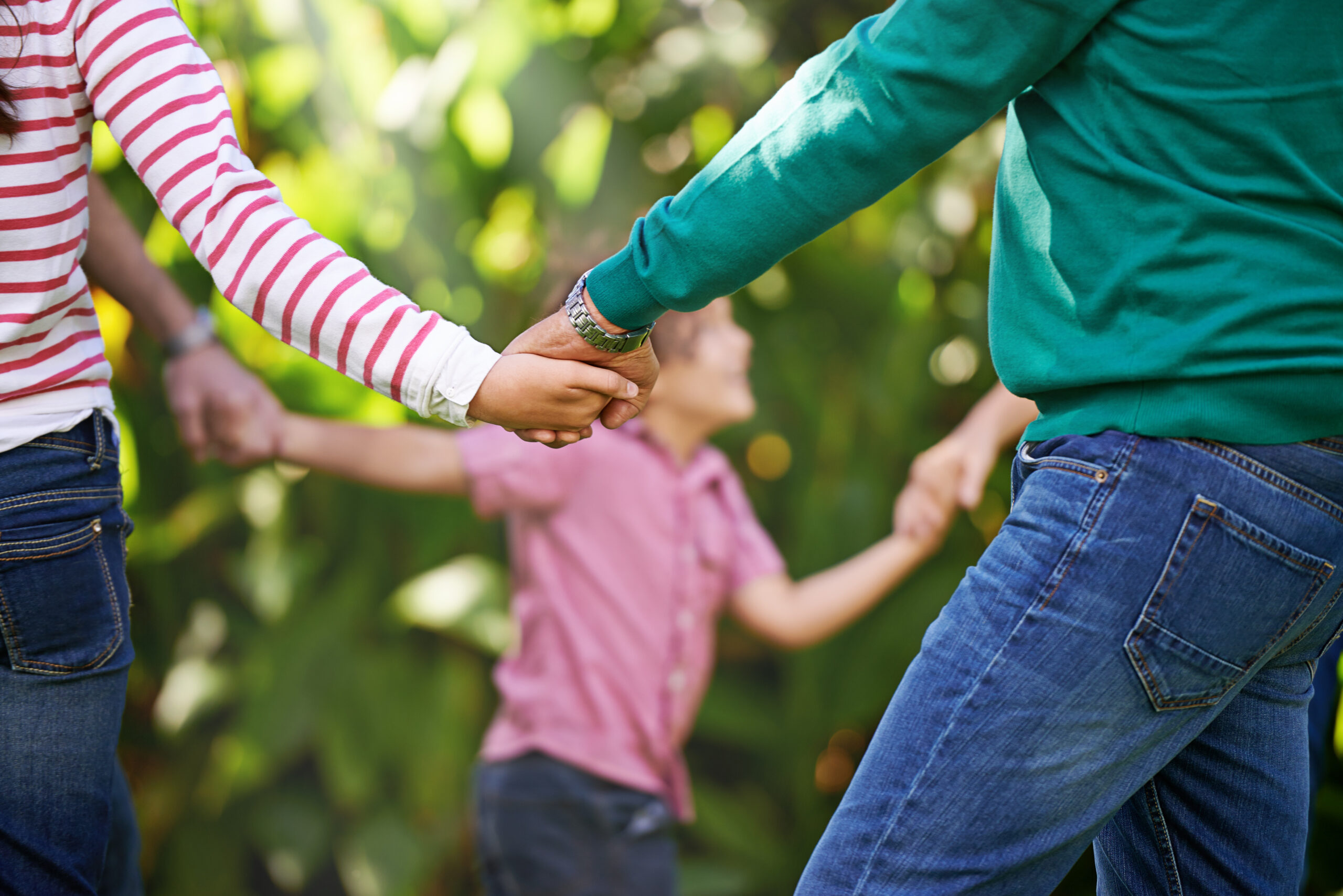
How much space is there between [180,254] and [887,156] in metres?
1.30

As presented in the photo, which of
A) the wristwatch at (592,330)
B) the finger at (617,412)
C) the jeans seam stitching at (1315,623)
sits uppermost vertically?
the wristwatch at (592,330)

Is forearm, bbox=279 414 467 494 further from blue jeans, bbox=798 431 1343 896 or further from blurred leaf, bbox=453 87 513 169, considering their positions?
blue jeans, bbox=798 431 1343 896

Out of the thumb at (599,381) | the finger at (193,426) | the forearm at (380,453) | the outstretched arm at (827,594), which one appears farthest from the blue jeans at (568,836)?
the thumb at (599,381)

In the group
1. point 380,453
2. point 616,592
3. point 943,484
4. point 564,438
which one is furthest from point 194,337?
point 943,484

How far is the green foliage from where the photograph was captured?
1.59 metres

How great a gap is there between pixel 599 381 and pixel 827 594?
31.0 inches

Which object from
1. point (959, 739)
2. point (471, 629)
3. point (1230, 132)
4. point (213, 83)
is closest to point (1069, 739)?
point (959, 739)

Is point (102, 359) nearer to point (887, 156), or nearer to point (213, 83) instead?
point (213, 83)

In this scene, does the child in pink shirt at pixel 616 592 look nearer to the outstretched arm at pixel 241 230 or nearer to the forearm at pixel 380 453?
→ the forearm at pixel 380 453

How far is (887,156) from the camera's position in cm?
72

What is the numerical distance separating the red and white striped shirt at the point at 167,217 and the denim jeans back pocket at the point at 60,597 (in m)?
0.08

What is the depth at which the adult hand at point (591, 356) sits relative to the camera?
92cm

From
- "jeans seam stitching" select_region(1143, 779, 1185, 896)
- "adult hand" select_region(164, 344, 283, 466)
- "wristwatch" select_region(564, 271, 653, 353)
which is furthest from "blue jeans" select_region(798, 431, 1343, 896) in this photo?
"adult hand" select_region(164, 344, 283, 466)

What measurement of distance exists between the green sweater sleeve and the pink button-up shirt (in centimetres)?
81
